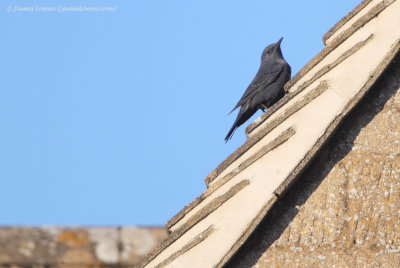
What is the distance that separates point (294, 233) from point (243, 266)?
262 millimetres

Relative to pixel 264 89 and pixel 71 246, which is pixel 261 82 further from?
pixel 71 246

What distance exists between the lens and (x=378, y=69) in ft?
16.7

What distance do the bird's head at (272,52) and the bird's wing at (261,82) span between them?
43cm

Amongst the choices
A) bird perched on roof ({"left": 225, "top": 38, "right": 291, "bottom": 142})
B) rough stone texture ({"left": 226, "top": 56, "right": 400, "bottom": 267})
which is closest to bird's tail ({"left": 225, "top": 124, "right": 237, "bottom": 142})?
bird perched on roof ({"left": 225, "top": 38, "right": 291, "bottom": 142})

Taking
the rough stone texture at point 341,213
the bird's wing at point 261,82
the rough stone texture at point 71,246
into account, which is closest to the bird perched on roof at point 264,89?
the bird's wing at point 261,82

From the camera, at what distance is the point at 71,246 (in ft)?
15.3

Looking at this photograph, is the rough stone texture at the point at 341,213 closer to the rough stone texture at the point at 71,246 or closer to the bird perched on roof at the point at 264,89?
the rough stone texture at the point at 71,246

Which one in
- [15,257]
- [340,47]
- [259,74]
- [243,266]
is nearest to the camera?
[15,257]

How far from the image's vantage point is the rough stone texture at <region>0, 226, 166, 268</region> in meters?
4.52

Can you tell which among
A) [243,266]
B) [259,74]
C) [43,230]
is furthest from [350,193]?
[259,74]

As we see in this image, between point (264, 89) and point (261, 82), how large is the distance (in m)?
0.20

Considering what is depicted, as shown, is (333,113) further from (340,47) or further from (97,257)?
(97,257)

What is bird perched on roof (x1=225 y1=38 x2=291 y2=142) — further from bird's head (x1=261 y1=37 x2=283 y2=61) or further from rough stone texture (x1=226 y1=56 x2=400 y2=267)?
rough stone texture (x1=226 y1=56 x2=400 y2=267)

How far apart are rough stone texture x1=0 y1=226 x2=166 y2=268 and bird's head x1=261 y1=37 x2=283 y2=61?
857 centimetres
